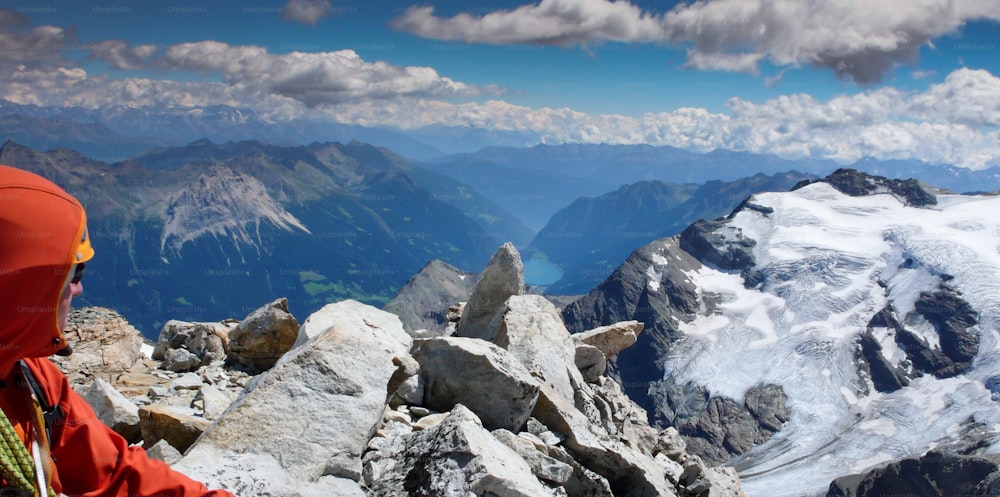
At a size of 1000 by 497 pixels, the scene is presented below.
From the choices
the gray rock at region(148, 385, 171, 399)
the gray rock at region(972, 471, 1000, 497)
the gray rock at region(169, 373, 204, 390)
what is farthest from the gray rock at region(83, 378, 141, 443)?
the gray rock at region(972, 471, 1000, 497)

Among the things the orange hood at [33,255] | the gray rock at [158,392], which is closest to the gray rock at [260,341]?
the gray rock at [158,392]

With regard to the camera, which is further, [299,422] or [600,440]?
[600,440]

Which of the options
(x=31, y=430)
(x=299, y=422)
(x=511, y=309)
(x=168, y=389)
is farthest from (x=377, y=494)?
(x=511, y=309)

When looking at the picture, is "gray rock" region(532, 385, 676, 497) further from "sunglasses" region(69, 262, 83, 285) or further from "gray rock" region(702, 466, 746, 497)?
"sunglasses" region(69, 262, 83, 285)

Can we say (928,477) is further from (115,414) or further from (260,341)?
(115,414)

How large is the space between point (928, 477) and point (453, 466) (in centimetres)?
18610

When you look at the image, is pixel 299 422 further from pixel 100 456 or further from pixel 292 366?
pixel 100 456

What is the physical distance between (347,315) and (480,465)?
7701 mm

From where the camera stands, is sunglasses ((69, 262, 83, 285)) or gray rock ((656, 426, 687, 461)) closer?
sunglasses ((69, 262, 83, 285))

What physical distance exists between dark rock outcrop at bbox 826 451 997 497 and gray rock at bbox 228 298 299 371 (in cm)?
17526

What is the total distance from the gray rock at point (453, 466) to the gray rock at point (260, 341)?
8806 mm

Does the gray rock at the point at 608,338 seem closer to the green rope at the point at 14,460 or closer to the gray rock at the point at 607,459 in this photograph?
the gray rock at the point at 607,459

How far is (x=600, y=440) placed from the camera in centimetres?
1386

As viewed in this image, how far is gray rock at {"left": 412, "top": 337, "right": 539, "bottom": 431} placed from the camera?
13141 millimetres
